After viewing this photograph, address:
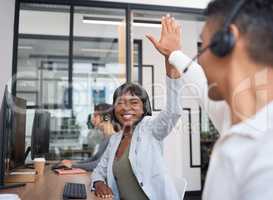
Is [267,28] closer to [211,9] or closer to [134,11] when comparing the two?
[211,9]

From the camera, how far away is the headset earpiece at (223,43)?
22.5 inches

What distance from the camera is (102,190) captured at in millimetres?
1507

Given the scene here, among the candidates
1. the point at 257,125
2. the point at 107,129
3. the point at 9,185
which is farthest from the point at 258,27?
the point at 107,129

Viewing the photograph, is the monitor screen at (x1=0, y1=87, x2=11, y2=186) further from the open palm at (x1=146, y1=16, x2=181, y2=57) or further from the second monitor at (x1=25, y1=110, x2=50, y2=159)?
the open palm at (x1=146, y1=16, x2=181, y2=57)

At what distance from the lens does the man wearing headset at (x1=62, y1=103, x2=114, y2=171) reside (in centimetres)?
254

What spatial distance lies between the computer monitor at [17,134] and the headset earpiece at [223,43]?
55.7 inches

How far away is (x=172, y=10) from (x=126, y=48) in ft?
2.37

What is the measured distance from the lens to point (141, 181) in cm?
155

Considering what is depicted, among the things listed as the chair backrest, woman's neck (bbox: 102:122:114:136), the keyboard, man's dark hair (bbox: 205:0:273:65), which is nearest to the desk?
the keyboard

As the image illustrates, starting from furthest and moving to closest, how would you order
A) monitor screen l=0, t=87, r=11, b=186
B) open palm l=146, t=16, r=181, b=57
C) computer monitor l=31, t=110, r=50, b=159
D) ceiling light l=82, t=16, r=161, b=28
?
ceiling light l=82, t=16, r=161, b=28, computer monitor l=31, t=110, r=50, b=159, monitor screen l=0, t=87, r=11, b=186, open palm l=146, t=16, r=181, b=57

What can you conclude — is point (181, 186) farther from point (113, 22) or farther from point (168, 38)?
point (113, 22)

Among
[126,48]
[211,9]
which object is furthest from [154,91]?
[211,9]

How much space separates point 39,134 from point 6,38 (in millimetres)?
1068

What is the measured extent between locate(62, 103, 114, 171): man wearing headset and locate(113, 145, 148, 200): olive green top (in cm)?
85
